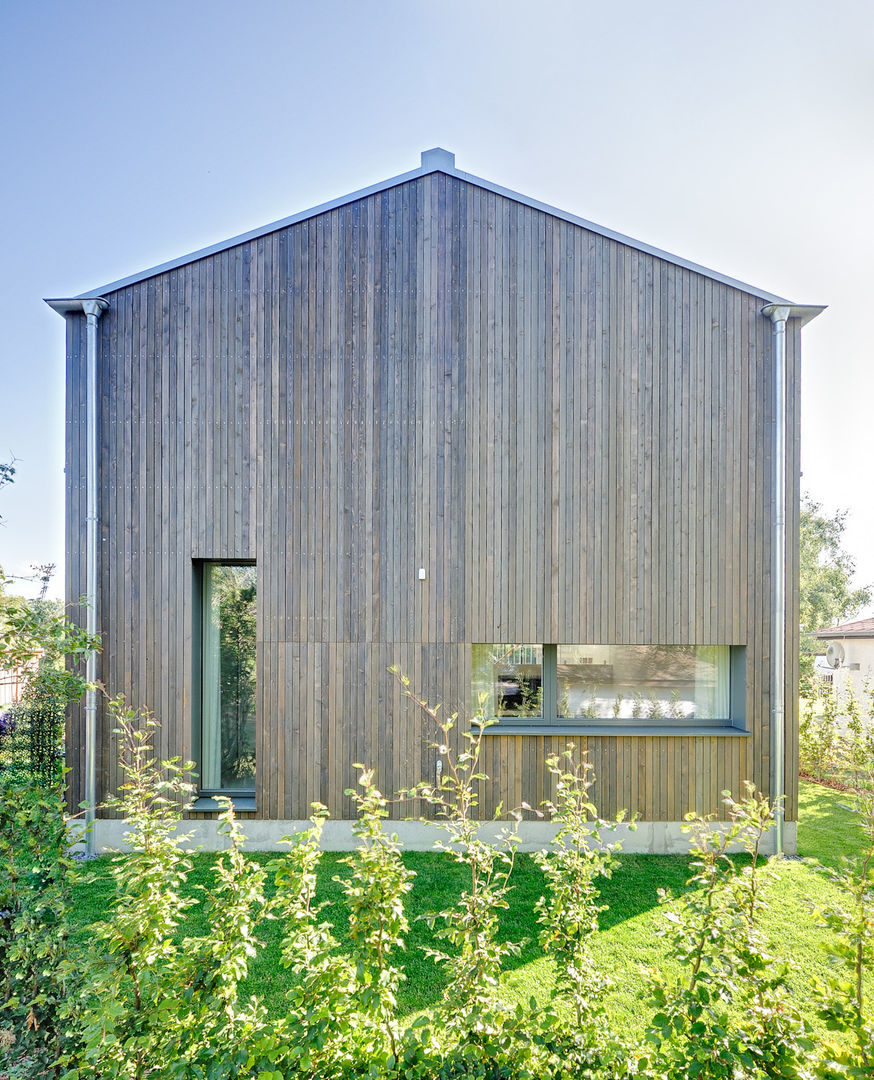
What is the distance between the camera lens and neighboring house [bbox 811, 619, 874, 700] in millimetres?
11477

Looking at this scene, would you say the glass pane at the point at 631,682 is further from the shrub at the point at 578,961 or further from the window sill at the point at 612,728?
the shrub at the point at 578,961

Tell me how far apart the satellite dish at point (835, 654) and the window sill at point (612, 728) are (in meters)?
8.57

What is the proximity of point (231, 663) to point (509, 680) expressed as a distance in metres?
2.78

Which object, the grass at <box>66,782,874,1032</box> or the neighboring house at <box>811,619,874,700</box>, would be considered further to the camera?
the neighboring house at <box>811,619,874,700</box>

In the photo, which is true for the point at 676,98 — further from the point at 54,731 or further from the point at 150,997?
the point at 54,731

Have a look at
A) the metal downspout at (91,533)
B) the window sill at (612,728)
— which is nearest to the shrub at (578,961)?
the window sill at (612,728)

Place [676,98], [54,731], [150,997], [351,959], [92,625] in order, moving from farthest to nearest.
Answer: [54,731], [676,98], [92,625], [351,959], [150,997]

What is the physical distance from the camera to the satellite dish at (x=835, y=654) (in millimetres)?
11252

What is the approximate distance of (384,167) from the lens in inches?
205

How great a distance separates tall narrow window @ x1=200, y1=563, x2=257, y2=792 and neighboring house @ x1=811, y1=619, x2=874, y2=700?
12.0m

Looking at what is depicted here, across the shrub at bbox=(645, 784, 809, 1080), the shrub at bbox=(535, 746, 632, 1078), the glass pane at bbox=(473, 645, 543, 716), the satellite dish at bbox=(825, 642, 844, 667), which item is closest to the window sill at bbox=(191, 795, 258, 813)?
the glass pane at bbox=(473, 645, 543, 716)

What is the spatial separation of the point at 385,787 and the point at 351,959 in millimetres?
2986

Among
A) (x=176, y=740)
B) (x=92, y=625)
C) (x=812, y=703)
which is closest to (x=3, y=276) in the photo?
(x=92, y=625)

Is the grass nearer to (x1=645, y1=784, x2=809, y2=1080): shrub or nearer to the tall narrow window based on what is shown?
(x1=645, y1=784, x2=809, y2=1080): shrub
